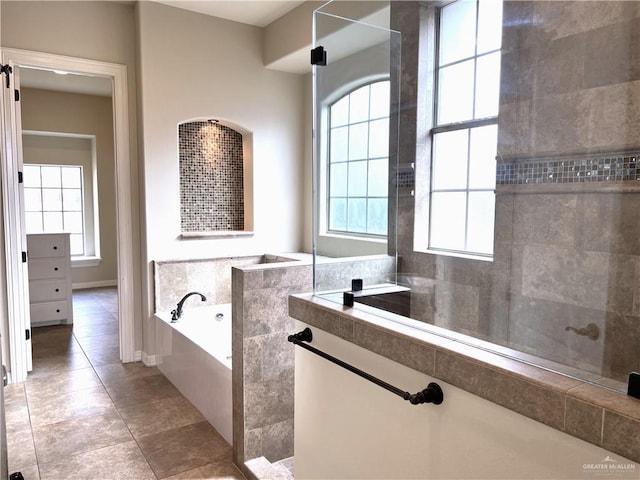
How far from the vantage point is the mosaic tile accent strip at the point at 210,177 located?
4.08 meters

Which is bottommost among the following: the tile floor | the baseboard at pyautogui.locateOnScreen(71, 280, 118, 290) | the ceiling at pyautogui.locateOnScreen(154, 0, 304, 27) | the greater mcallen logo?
the tile floor

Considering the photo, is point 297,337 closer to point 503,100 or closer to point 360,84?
point 503,100

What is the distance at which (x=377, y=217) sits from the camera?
10.0ft

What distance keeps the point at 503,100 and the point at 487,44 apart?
0.34 m

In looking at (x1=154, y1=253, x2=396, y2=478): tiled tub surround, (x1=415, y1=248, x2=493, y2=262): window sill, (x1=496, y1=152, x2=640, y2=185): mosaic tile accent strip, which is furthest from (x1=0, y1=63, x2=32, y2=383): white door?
(x1=496, y1=152, x2=640, y2=185): mosaic tile accent strip

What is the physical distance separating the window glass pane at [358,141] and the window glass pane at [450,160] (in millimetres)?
477

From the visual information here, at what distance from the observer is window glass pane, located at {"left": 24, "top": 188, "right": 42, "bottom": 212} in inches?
264

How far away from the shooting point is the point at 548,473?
38.9 inches

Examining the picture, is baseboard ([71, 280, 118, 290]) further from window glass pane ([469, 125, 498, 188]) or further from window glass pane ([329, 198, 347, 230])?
window glass pane ([469, 125, 498, 188])

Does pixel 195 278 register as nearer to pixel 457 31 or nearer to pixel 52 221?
pixel 457 31

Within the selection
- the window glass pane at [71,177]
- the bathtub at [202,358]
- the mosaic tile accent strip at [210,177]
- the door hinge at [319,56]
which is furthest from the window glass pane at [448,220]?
the window glass pane at [71,177]

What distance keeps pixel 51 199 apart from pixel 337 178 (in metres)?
5.64

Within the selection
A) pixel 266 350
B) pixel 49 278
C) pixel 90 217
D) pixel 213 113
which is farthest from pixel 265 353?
pixel 90 217

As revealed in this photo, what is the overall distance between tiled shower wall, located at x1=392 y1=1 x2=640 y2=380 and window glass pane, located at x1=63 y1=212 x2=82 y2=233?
6.21 m
